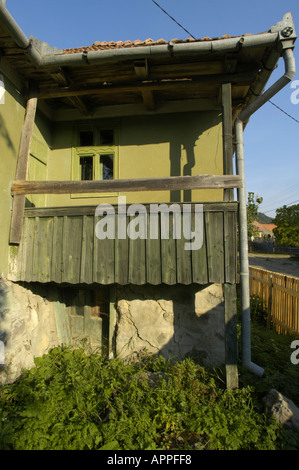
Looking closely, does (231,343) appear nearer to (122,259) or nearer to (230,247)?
(230,247)

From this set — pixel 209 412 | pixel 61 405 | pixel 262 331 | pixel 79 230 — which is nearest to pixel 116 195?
pixel 79 230

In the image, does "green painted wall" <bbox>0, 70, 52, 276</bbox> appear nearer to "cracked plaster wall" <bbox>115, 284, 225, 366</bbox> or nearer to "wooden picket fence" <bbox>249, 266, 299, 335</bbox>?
"cracked plaster wall" <bbox>115, 284, 225, 366</bbox>

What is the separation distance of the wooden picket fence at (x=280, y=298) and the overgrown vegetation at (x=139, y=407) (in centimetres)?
152

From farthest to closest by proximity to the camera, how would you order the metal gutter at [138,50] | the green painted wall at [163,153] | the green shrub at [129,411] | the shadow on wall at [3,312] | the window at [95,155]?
1. the window at [95,155]
2. the green painted wall at [163,153]
3. the shadow on wall at [3,312]
4. the metal gutter at [138,50]
5. the green shrub at [129,411]

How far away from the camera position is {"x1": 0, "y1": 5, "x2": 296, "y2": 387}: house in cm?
368

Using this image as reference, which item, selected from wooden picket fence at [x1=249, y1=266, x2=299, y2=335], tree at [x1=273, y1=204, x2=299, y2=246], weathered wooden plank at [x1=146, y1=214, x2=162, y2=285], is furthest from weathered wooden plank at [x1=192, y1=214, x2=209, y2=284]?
tree at [x1=273, y1=204, x2=299, y2=246]

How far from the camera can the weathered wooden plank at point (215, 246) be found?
3654mm

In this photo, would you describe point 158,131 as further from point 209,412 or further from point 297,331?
point 297,331

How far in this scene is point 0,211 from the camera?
3695mm

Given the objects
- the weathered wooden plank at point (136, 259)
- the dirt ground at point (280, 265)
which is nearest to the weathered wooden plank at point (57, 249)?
the weathered wooden plank at point (136, 259)

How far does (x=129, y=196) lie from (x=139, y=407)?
3503 millimetres

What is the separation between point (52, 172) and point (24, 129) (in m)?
1.27

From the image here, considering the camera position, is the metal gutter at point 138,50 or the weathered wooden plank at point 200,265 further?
the weathered wooden plank at point 200,265

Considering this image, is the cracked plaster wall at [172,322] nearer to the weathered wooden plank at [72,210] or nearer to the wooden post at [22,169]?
the weathered wooden plank at [72,210]
